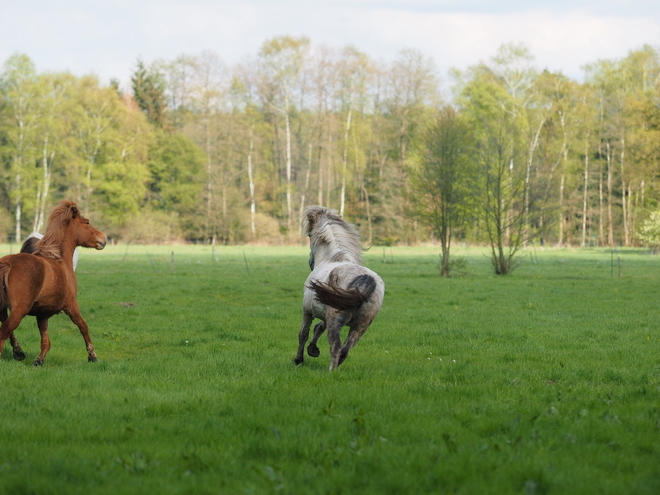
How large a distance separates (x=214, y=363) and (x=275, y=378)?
1.50 meters

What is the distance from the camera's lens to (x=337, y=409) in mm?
6336

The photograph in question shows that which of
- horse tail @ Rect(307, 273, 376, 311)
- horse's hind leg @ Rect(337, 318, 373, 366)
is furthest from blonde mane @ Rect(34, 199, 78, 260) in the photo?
horse's hind leg @ Rect(337, 318, 373, 366)

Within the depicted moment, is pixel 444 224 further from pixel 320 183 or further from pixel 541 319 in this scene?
pixel 320 183

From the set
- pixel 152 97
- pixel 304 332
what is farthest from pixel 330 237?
pixel 152 97

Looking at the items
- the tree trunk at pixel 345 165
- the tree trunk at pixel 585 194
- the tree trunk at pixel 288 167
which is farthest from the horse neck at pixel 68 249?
the tree trunk at pixel 585 194

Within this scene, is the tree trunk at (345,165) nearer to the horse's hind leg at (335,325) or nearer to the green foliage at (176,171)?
the green foliage at (176,171)

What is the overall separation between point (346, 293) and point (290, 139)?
60.3 m

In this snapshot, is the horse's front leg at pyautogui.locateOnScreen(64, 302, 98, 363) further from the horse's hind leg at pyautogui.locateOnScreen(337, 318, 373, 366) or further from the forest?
the forest

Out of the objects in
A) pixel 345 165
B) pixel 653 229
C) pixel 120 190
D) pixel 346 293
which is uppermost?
pixel 345 165

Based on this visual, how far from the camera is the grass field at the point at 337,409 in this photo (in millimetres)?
4473

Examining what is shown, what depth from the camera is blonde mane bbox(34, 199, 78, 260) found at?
29.5 ft

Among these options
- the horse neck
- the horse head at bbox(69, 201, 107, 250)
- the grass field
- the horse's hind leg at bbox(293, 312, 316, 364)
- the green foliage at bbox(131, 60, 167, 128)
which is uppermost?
the green foliage at bbox(131, 60, 167, 128)

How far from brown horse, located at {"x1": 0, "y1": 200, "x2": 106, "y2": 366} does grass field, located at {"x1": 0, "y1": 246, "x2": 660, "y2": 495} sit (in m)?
0.57

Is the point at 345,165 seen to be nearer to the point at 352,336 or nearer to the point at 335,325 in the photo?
the point at 352,336
